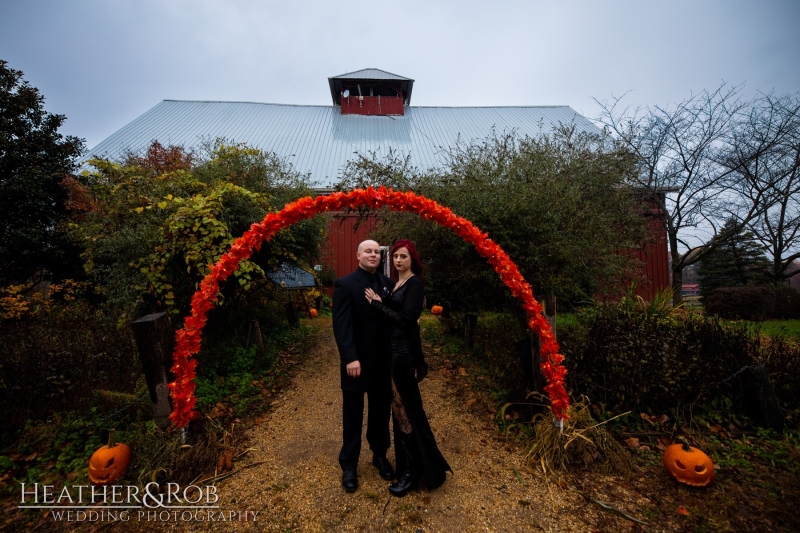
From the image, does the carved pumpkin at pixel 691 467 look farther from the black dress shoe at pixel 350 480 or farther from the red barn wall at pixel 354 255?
the red barn wall at pixel 354 255

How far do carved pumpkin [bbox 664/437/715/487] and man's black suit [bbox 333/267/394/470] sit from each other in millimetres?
2498

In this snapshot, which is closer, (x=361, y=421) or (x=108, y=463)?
(x=361, y=421)

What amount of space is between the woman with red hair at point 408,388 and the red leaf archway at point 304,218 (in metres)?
0.90

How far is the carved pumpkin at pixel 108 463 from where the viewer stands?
9.89 feet

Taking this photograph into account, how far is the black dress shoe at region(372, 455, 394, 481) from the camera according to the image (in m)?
3.06

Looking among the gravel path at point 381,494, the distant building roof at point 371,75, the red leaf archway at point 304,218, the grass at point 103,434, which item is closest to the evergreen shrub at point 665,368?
the red leaf archway at point 304,218

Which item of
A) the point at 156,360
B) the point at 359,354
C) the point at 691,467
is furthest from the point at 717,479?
the point at 156,360

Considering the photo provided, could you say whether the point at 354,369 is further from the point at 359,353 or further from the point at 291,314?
the point at 291,314

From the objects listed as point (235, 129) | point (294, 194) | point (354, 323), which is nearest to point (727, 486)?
point (354, 323)

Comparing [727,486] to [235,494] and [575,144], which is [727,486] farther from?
[575,144]

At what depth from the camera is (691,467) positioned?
9.53 ft

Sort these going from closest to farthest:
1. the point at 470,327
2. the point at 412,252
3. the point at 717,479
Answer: the point at 412,252 < the point at 717,479 < the point at 470,327

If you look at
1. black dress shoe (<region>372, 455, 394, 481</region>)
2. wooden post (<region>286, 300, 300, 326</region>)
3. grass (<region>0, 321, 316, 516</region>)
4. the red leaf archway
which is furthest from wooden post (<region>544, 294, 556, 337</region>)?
wooden post (<region>286, 300, 300, 326</region>)

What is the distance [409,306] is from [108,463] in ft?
9.71
